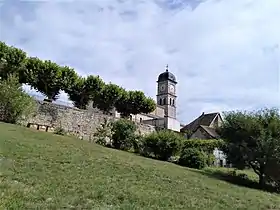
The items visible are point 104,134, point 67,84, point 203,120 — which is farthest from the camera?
point 203,120

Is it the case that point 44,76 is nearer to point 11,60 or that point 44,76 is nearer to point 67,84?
point 67,84

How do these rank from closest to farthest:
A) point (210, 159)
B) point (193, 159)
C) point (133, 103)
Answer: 1. point (193, 159)
2. point (210, 159)
3. point (133, 103)

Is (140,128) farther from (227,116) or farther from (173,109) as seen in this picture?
(173,109)

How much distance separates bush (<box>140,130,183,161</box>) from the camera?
2509cm

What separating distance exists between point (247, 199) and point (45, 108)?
17780mm

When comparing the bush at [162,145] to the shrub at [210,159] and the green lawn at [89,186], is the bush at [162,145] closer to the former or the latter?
the shrub at [210,159]

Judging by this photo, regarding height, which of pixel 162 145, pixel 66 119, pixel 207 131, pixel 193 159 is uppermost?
pixel 207 131

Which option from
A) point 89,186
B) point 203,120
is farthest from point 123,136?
point 203,120

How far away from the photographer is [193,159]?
76.0 ft

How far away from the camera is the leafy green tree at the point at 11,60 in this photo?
98.9 ft

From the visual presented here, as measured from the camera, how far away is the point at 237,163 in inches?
832

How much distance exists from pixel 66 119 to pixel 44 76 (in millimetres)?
6959

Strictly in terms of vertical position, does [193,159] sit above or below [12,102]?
below

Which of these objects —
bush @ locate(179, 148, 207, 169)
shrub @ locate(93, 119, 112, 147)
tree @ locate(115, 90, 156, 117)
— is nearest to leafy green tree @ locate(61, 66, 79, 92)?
tree @ locate(115, 90, 156, 117)
